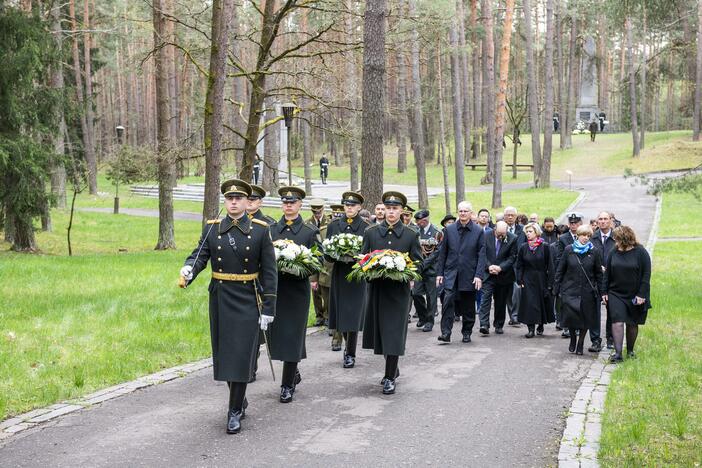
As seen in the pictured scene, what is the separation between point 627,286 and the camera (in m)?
11.1

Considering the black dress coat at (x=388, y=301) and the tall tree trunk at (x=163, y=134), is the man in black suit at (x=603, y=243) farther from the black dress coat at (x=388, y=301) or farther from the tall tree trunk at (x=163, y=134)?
the tall tree trunk at (x=163, y=134)

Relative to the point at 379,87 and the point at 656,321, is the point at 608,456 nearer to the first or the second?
the point at 656,321

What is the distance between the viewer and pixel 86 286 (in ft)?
52.4

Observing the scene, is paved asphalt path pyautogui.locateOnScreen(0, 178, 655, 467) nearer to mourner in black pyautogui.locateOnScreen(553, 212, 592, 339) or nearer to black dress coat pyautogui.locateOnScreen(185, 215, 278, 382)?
black dress coat pyautogui.locateOnScreen(185, 215, 278, 382)

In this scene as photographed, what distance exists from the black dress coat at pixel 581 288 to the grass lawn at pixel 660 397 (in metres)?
0.89

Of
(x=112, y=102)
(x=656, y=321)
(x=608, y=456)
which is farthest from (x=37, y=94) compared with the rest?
(x=112, y=102)

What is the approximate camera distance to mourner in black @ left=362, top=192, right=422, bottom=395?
30.4 ft

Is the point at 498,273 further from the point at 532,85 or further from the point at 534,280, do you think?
the point at 532,85

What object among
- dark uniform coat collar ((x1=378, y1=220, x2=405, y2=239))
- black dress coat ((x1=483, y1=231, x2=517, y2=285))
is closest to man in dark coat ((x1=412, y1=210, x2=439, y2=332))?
black dress coat ((x1=483, y1=231, x2=517, y2=285))

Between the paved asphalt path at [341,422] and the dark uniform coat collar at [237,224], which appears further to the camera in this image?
the dark uniform coat collar at [237,224]

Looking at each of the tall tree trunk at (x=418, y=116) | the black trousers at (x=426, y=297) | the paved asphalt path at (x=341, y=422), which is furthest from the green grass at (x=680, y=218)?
the paved asphalt path at (x=341, y=422)

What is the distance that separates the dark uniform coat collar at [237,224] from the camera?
7.70 metres

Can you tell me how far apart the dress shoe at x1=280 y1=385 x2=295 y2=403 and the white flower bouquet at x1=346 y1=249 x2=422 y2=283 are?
1.63m

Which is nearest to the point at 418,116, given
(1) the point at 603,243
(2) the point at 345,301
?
(1) the point at 603,243
